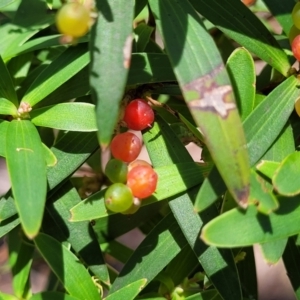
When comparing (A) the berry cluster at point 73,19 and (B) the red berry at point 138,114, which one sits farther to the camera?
(B) the red berry at point 138,114

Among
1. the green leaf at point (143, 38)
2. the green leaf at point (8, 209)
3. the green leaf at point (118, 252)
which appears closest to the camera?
the green leaf at point (8, 209)

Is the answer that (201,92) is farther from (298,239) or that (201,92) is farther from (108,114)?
(298,239)

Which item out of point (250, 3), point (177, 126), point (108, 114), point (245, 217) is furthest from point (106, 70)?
point (250, 3)

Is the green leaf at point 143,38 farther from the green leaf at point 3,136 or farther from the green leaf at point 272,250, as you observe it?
the green leaf at point 272,250

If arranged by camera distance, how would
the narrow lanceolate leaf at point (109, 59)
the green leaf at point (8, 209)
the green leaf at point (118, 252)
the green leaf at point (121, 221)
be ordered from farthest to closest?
the green leaf at point (118, 252) → the green leaf at point (121, 221) → the green leaf at point (8, 209) → the narrow lanceolate leaf at point (109, 59)

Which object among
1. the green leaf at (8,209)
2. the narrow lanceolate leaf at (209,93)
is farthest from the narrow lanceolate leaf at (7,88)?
the narrow lanceolate leaf at (209,93)

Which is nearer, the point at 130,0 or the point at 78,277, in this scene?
the point at 130,0

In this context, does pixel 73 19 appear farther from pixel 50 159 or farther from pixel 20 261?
pixel 20 261
